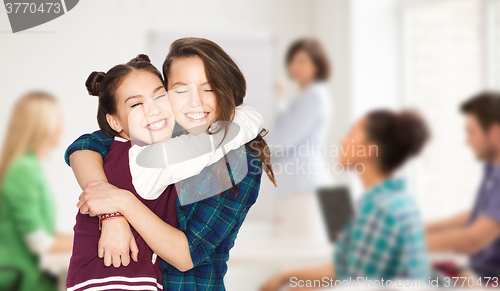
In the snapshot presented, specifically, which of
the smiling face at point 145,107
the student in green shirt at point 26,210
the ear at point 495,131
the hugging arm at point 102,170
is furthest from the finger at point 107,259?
the ear at point 495,131

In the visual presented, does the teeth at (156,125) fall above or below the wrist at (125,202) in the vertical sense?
above

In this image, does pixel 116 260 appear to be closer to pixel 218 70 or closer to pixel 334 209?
pixel 218 70

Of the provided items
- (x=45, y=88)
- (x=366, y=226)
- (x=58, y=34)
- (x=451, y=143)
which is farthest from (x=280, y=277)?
(x=58, y=34)

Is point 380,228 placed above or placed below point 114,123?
below

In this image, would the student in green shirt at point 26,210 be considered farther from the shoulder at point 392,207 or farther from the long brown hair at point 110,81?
the shoulder at point 392,207

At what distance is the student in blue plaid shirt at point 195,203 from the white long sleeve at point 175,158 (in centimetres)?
2

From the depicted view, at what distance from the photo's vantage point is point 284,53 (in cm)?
181

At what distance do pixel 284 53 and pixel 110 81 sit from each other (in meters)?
1.40

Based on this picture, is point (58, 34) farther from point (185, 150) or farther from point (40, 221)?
point (185, 150)

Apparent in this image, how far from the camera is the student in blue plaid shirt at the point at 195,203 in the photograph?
417 mm

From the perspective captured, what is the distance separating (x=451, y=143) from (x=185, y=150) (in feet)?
5.02

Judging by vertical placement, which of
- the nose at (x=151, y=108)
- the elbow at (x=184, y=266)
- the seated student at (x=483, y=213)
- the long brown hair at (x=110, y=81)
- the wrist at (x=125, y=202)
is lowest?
the seated student at (x=483, y=213)

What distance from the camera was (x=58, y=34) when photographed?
1631 millimetres

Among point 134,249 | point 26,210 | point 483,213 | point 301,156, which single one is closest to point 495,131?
point 483,213
